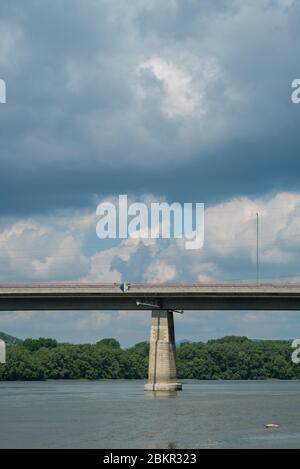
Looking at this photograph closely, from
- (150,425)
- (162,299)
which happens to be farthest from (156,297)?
(150,425)

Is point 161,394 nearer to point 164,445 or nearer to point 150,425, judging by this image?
point 150,425

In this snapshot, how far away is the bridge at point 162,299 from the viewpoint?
5531 inches

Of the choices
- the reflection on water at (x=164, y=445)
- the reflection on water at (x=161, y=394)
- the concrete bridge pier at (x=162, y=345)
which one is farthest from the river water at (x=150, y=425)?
the concrete bridge pier at (x=162, y=345)

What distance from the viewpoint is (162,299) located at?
145 m

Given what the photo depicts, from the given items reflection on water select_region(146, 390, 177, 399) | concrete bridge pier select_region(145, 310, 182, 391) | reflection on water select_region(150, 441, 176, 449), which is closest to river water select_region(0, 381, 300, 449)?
reflection on water select_region(150, 441, 176, 449)

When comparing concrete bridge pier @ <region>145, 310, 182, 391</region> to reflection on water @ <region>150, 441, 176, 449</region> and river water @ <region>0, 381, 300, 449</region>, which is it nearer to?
river water @ <region>0, 381, 300, 449</region>

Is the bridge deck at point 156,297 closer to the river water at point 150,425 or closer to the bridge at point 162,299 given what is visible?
the bridge at point 162,299

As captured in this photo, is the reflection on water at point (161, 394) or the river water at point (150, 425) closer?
the river water at point (150, 425)

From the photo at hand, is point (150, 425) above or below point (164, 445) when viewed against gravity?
above

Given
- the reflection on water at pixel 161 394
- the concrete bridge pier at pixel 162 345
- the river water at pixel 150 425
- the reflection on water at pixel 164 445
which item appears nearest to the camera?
the reflection on water at pixel 164 445

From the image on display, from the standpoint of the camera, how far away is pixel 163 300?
14500cm
